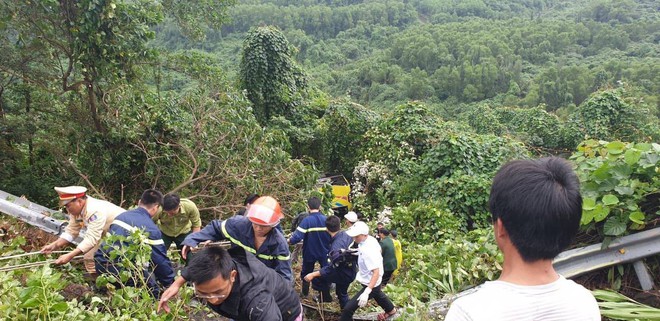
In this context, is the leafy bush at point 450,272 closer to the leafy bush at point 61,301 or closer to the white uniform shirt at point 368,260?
the white uniform shirt at point 368,260

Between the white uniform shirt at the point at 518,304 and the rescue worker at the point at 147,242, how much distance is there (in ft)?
8.90

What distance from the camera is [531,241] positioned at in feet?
4.36

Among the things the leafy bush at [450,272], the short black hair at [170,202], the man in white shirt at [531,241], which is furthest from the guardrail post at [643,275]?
the short black hair at [170,202]

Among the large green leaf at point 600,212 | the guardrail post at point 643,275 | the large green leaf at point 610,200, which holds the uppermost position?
the large green leaf at point 610,200

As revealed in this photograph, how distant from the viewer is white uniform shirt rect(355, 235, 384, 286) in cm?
418

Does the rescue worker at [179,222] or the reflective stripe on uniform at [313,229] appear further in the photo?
the reflective stripe on uniform at [313,229]

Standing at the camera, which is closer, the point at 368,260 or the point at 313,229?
the point at 368,260

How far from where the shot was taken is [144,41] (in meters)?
6.58

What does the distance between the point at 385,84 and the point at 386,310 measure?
5537 cm

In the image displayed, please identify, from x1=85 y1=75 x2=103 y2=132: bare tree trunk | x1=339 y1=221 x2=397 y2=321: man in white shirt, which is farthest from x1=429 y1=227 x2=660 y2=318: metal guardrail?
x1=85 y1=75 x2=103 y2=132: bare tree trunk

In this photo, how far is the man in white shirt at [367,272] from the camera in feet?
13.7

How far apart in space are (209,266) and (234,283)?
233 millimetres

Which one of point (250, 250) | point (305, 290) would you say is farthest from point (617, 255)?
point (305, 290)

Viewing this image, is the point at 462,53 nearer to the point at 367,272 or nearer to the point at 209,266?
the point at 367,272
